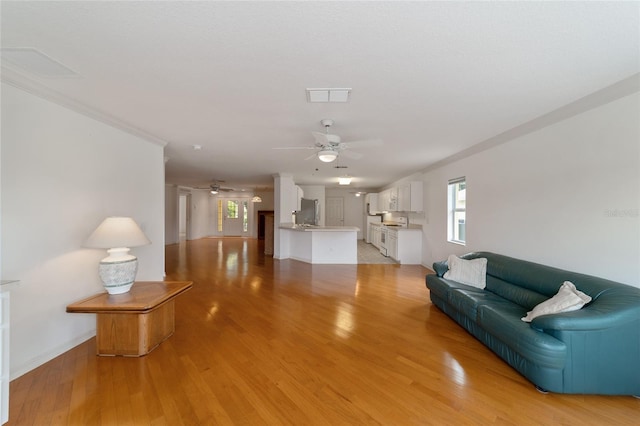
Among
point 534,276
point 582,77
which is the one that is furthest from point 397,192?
point 582,77

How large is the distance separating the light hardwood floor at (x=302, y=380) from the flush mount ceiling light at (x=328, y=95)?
8.26ft

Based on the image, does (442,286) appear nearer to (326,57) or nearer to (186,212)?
(326,57)

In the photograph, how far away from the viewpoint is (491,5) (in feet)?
4.53

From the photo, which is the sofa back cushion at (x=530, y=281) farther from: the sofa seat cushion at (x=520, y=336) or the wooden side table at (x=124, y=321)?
the wooden side table at (x=124, y=321)

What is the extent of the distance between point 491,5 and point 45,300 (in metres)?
4.15

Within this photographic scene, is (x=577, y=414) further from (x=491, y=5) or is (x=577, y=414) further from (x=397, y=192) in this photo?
(x=397, y=192)

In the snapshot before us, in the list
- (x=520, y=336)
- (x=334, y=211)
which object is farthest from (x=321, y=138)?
(x=334, y=211)

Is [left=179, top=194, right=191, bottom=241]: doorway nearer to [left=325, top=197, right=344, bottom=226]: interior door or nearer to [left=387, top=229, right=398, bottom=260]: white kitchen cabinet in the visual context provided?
[left=325, top=197, right=344, bottom=226]: interior door

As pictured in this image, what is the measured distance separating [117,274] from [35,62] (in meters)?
1.91

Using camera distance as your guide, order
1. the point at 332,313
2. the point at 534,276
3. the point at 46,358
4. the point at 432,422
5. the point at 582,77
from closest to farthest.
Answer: the point at 432,422, the point at 582,77, the point at 46,358, the point at 534,276, the point at 332,313

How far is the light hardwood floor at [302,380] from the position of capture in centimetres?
177

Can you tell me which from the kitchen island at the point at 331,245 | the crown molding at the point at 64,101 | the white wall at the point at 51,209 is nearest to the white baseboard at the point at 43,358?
the white wall at the point at 51,209

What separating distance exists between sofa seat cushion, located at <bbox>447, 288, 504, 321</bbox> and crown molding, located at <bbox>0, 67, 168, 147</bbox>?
4632mm

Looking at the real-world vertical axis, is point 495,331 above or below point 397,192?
below
